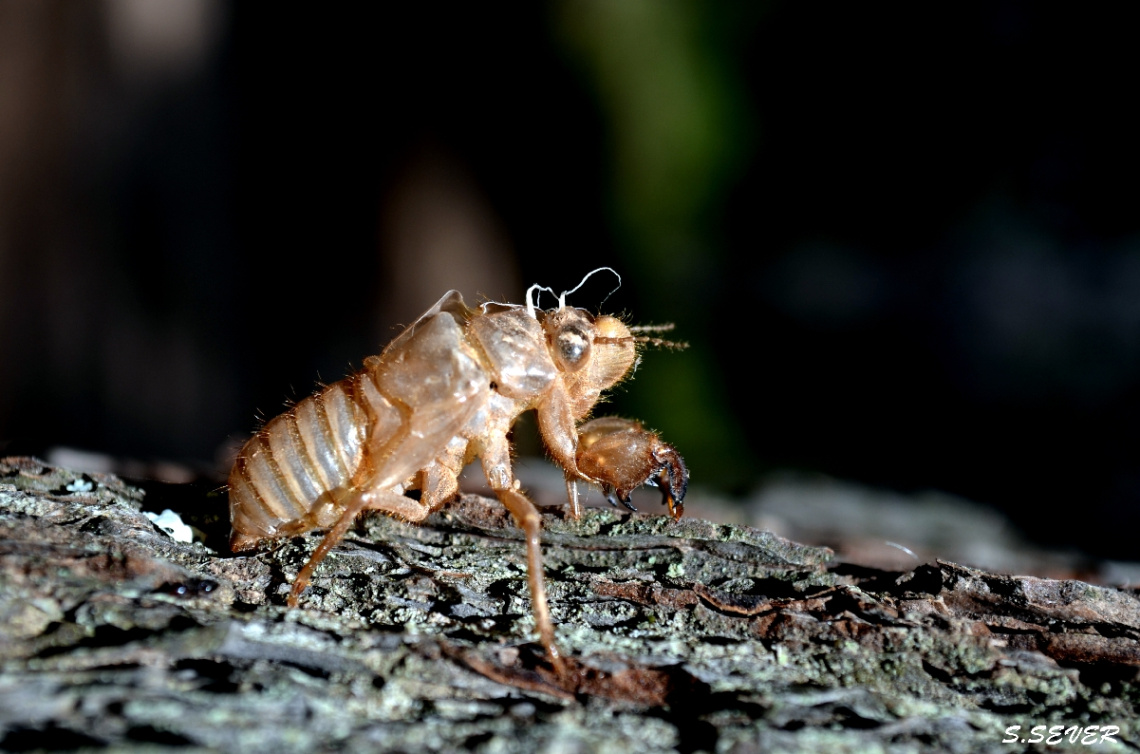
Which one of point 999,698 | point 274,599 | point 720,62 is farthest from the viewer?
point 720,62

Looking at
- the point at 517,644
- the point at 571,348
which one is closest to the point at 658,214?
the point at 571,348

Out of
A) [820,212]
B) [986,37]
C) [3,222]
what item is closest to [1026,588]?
[820,212]

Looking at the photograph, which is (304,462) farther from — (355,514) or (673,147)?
(673,147)

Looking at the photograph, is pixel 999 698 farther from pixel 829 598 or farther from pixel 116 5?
pixel 116 5

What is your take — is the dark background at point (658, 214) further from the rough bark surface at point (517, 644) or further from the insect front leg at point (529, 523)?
the rough bark surface at point (517, 644)

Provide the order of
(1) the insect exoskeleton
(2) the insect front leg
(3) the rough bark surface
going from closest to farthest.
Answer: (3) the rough bark surface
(2) the insect front leg
(1) the insect exoskeleton

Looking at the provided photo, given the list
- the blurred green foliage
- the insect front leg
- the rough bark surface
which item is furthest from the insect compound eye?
the blurred green foliage

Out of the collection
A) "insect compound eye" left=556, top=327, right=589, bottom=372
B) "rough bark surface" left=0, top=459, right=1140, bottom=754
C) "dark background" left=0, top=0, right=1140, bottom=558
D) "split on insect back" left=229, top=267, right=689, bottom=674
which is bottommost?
"rough bark surface" left=0, top=459, right=1140, bottom=754

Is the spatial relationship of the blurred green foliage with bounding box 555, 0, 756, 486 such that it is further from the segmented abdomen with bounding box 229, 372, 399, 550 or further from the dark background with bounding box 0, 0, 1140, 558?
the segmented abdomen with bounding box 229, 372, 399, 550
